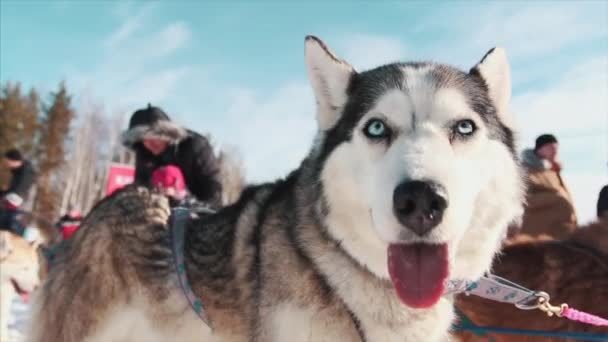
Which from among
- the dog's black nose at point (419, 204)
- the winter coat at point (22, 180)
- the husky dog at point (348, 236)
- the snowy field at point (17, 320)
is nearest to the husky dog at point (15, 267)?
the snowy field at point (17, 320)

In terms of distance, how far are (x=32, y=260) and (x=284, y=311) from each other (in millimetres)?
4364

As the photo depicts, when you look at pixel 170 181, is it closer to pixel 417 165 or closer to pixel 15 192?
pixel 417 165

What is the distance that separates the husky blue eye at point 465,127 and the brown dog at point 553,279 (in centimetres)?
118

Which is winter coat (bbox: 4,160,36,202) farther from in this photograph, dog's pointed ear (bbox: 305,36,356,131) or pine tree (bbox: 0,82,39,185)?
pine tree (bbox: 0,82,39,185)

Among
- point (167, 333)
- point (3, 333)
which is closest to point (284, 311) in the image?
point (167, 333)

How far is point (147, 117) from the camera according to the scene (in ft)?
11.7

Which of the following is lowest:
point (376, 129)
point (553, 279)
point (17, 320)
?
point (17, 320)

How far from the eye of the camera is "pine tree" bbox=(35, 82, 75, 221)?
30750mm

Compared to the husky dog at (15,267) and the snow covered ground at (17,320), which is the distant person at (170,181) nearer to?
the snow covered ground at (17,320)

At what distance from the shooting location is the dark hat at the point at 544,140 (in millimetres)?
5352

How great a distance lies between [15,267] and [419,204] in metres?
4.92

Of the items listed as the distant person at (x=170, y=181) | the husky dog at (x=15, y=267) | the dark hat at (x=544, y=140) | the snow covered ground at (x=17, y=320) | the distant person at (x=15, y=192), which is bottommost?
the snow covered ground at (x=17, y=320)

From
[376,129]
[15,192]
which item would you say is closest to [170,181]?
[376,129]

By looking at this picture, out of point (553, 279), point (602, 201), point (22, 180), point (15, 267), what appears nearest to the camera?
point (553, 279)
